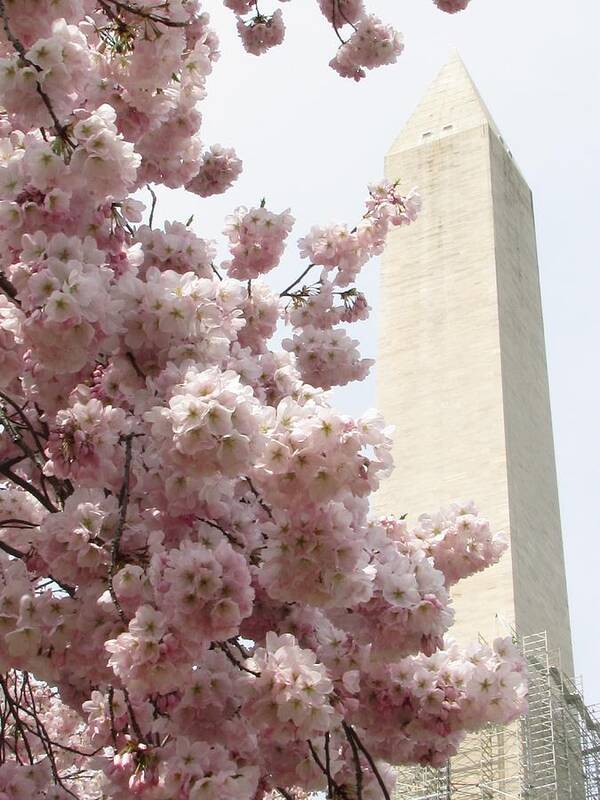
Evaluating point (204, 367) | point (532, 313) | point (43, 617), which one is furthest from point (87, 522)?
point (532, 313)

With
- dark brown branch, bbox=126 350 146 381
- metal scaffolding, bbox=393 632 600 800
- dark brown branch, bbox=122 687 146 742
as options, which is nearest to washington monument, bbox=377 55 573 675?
metal scaffolding, bbox=393 632 600 800

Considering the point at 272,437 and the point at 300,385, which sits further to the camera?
the point at 300,385

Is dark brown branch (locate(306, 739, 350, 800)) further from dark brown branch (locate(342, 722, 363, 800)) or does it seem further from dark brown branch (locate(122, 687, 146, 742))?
dark brown branch (locate(122, 687, 146, 742))

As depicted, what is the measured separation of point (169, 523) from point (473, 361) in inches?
599

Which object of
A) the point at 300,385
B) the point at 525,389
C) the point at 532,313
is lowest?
the point at 300,385

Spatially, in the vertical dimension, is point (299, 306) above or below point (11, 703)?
above

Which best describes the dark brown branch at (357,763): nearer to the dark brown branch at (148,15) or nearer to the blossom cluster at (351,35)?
the dark brown branch at (148,15)

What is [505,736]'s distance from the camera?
14.0 meters

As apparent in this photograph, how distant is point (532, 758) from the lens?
1386cm

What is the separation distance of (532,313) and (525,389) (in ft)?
6.48

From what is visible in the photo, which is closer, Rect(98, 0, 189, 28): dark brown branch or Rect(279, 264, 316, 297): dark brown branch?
Rect(98, 0, 189, 28): dark brown branch

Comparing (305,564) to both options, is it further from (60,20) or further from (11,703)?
(60,20)

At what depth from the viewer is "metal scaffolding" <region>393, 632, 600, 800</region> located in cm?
1356

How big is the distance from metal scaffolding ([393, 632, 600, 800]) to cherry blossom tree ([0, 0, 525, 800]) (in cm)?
1086
